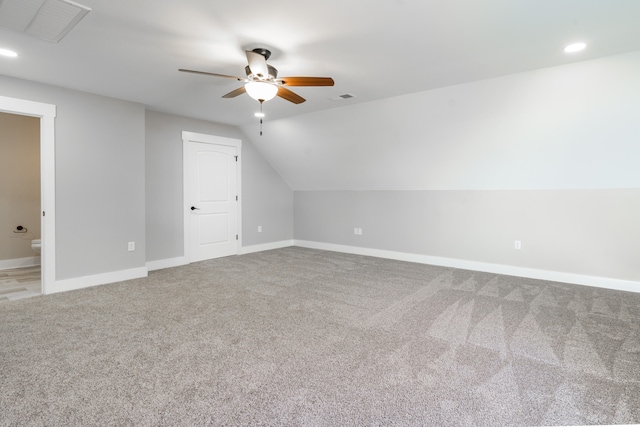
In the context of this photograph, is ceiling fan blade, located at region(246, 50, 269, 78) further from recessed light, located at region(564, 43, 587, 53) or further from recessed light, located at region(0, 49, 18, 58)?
recessed light, located at region(564, 43, 587, 53)

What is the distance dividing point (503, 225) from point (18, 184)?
7.84m

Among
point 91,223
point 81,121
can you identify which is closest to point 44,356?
point 91,223

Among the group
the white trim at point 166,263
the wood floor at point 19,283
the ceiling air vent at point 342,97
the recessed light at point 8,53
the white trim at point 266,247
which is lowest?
the wood floor at point 19,283

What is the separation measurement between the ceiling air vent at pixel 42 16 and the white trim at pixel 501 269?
17.5ft

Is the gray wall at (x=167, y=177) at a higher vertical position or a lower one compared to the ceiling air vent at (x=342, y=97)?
lower

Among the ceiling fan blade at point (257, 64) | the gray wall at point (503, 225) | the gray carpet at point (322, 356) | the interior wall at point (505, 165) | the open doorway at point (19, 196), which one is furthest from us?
the open doorway at point (19, 196)

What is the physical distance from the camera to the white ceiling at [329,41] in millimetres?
2273

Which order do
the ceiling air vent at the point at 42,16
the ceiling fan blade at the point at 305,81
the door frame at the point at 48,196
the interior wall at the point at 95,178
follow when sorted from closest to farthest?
the ceiling air vent at the point at 42,16
the ceiling fan blade at the point at 305,81
the door frame at the point at 48,196
the interior wall at the point at 95,178

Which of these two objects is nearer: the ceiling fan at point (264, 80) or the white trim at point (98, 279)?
the ceiling fan at point (264, 80)

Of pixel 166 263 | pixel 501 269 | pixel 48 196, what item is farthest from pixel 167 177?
pixel 501 269

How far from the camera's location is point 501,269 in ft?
16.0

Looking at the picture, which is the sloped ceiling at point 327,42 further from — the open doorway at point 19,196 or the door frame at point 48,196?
the open doorway at point 19,196

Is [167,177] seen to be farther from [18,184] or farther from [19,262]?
[19,262]

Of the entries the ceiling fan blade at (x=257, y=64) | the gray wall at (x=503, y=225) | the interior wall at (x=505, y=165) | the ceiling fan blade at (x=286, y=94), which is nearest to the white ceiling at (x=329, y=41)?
the ceiling fan blade at (x=257, y=64)
